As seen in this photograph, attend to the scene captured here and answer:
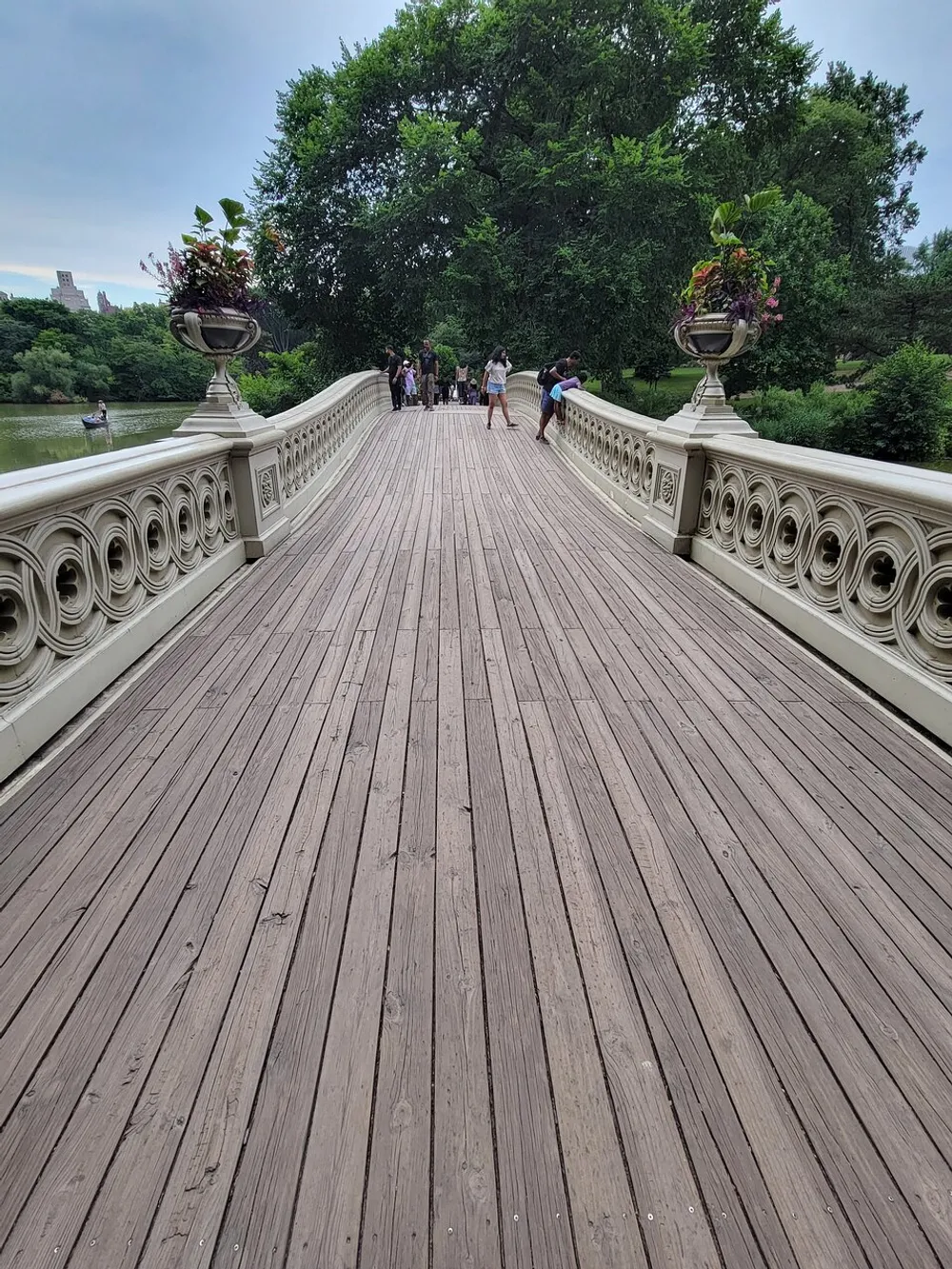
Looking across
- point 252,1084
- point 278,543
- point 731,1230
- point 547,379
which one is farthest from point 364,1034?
point 547,379

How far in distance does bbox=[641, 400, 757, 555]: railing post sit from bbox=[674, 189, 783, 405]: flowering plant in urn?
17cm

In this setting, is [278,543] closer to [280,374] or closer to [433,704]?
[433,704]

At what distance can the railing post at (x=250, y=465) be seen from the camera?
4770mm

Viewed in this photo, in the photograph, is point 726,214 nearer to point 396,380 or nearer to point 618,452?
point 618,452

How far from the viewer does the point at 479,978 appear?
5.27 ft

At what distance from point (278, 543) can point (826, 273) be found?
27094mm

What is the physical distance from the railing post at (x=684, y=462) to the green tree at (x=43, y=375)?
6047cm

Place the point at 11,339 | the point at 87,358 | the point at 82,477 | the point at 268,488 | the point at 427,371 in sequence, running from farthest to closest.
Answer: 1. the point at 87,358
2. the point at 11,339
3. the point at 427,371
4. the point at 268,488
5. the point at 82,477

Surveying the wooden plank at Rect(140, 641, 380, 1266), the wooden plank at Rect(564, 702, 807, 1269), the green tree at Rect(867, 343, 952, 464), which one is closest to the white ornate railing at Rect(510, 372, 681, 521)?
the wooden plank at Rect(564, 702, 807, 1269)

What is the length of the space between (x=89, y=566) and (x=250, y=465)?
2225 mm

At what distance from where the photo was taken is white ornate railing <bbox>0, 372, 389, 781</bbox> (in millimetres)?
2426

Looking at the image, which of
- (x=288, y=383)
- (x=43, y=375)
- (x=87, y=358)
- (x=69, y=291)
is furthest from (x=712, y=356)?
(x=69, y=291)

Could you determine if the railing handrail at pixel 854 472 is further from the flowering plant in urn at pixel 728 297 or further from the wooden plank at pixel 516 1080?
the wooden plank at pixel 516 1080

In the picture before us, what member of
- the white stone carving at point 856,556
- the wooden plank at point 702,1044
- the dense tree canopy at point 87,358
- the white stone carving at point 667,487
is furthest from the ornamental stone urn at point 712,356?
the dense tree canopy at point 87,358
